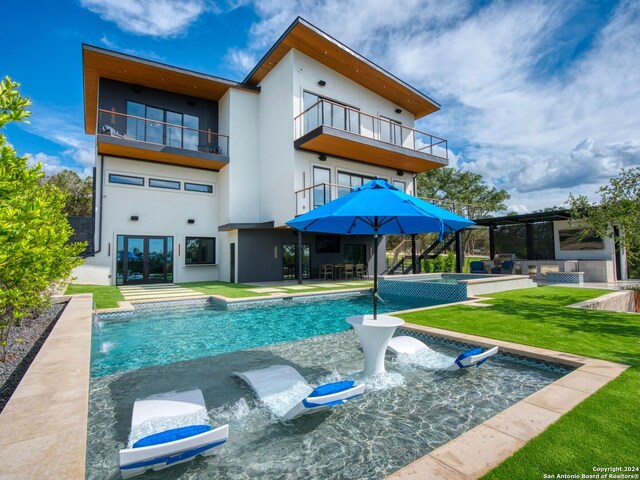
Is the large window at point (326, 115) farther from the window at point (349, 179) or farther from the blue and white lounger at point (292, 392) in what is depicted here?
the blue and white lounger at point (292, 392)

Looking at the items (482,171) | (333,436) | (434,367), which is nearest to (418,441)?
(333,436)

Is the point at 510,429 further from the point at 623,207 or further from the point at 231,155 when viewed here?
the point at 231,155

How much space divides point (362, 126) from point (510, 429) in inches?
603

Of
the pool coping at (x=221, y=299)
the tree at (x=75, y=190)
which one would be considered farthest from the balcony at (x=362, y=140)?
the tree at (x=75, y=190)

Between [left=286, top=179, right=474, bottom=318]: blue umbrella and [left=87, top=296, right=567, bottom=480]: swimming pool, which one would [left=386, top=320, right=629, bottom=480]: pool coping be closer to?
[left=87, top=296, right=567, bottom=480]: swimming pool

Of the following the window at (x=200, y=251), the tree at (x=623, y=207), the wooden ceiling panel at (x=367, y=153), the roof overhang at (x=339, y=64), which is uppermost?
the roof overhang at (x=339, y=64)

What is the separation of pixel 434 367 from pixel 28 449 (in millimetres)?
3996

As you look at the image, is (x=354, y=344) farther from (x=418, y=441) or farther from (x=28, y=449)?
(x=28, y=449)

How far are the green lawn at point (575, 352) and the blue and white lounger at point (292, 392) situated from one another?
1166mm

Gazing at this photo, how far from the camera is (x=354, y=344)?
5.55m

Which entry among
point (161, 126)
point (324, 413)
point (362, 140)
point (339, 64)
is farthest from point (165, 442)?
point (339, 64)

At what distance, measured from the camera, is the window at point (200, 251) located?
1567 cm

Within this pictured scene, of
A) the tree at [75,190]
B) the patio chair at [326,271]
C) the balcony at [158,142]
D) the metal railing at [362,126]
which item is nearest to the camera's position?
the balcony at [158,142]

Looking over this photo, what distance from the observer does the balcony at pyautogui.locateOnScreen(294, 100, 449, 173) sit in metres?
13.3
